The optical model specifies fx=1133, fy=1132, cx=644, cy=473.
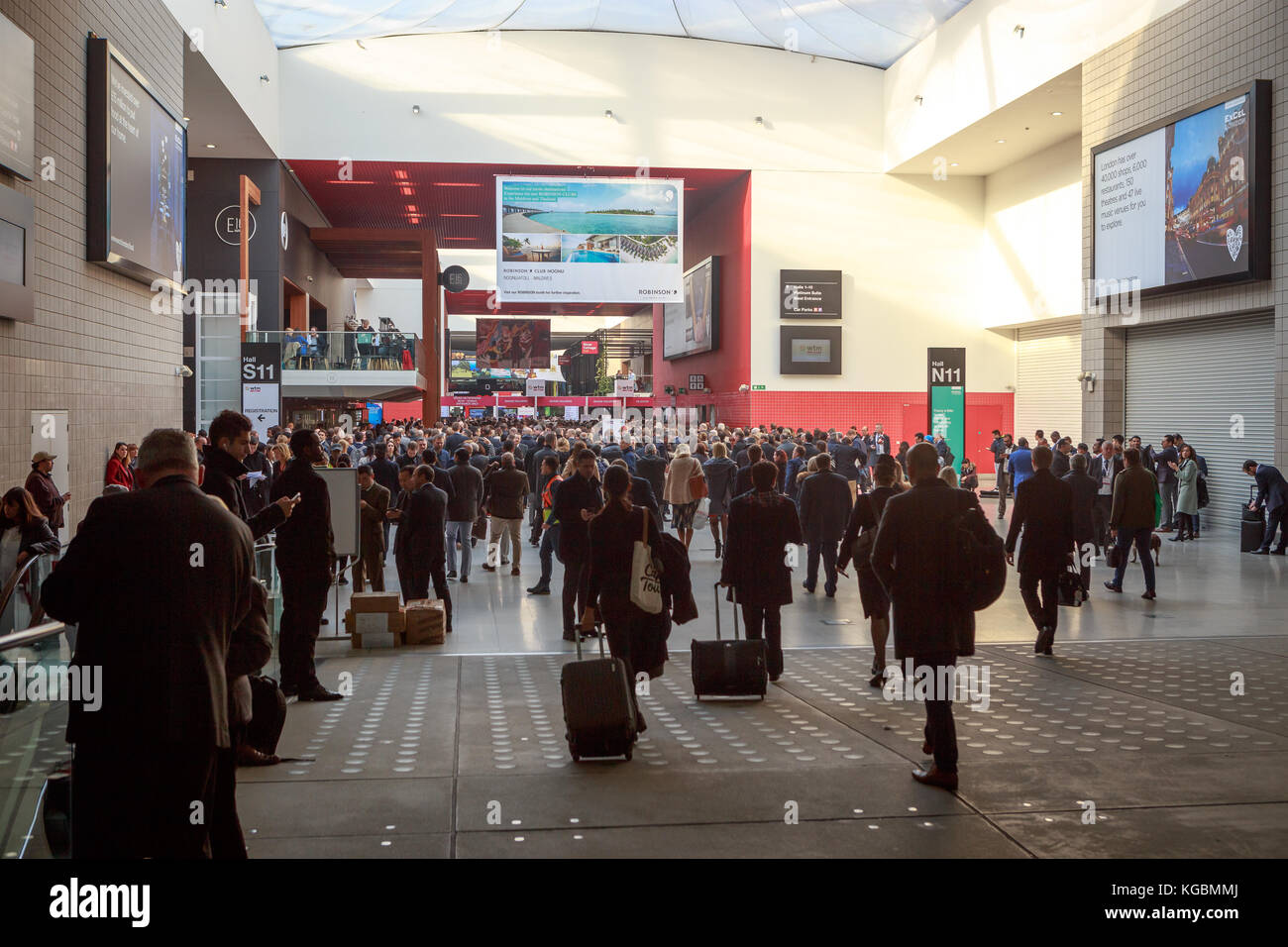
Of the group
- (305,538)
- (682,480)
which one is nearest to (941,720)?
(305,538)

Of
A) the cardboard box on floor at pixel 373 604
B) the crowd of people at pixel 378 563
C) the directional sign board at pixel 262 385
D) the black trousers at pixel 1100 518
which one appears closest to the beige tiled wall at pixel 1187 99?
the black trousers at pixel 1100 518

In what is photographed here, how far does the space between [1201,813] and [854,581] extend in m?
8.74

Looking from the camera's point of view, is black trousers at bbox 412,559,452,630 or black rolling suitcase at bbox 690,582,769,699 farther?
black trousers at bbox 412,559,452,630

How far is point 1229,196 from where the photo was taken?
1792 cm

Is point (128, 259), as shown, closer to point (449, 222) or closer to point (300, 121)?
point (300, 121)

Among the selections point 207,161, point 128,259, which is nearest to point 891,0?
point 207,161

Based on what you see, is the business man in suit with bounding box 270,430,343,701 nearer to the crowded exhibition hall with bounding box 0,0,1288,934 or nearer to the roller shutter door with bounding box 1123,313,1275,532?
the crowded exhibition hall with bounding box 0,0,1288,934

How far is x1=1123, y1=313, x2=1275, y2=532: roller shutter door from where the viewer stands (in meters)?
18.7

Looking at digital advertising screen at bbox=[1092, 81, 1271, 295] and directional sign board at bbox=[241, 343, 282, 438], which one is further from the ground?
digital advertising screen at bbox=[1092, 81, 1271, 295]

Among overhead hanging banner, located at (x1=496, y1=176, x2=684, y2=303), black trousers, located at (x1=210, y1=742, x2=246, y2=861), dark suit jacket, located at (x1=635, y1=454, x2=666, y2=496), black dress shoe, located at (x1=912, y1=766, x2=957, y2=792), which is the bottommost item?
black dress shoe, located at (x1=912, y1=766, x2=957, y2=792)

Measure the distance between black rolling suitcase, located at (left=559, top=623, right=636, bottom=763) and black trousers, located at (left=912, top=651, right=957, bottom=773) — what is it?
155 cm

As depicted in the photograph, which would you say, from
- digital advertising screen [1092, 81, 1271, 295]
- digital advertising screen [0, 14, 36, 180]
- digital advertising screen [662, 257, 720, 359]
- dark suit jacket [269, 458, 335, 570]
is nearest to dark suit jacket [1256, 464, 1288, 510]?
digital advertising screen [1092, 81, 1271, 295]

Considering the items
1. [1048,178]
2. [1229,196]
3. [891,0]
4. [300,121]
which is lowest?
[1229,196]
